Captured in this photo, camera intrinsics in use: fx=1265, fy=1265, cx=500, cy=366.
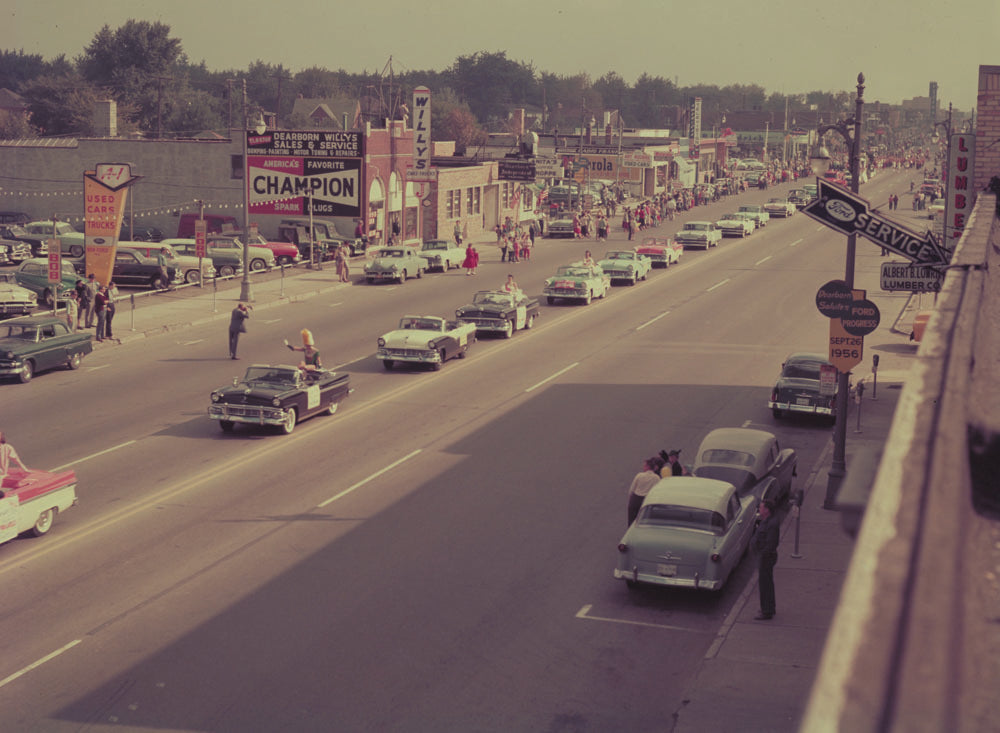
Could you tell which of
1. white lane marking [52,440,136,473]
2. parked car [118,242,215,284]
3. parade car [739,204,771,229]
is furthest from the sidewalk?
parade car [739,204,771,229]

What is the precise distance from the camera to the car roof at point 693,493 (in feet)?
58.0

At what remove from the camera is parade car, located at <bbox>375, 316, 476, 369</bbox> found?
1313 inches

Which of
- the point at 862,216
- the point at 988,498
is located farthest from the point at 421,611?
the point at 988,498

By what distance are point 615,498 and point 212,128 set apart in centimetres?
13605

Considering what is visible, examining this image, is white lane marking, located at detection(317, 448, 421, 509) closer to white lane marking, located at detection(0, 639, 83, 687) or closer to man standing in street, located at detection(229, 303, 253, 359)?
white lane marking, located at detection(0, 639, 83, 687)

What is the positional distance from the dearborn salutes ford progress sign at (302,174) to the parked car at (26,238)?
1016 centimetres

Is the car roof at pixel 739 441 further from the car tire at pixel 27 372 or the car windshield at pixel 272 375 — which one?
the car tire at pixel 27 372

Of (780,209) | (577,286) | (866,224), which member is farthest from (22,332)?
(780,209)

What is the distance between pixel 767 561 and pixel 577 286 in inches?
1277

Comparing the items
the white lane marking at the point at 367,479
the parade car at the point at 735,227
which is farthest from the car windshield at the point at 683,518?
the parade car at the point at 735,227

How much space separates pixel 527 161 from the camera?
256ft

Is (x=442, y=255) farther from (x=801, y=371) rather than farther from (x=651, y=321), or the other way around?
(x=801, y=371)

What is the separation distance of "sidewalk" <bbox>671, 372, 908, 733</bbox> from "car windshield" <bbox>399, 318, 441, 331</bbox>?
49.1ft

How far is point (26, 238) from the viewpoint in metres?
61.7
